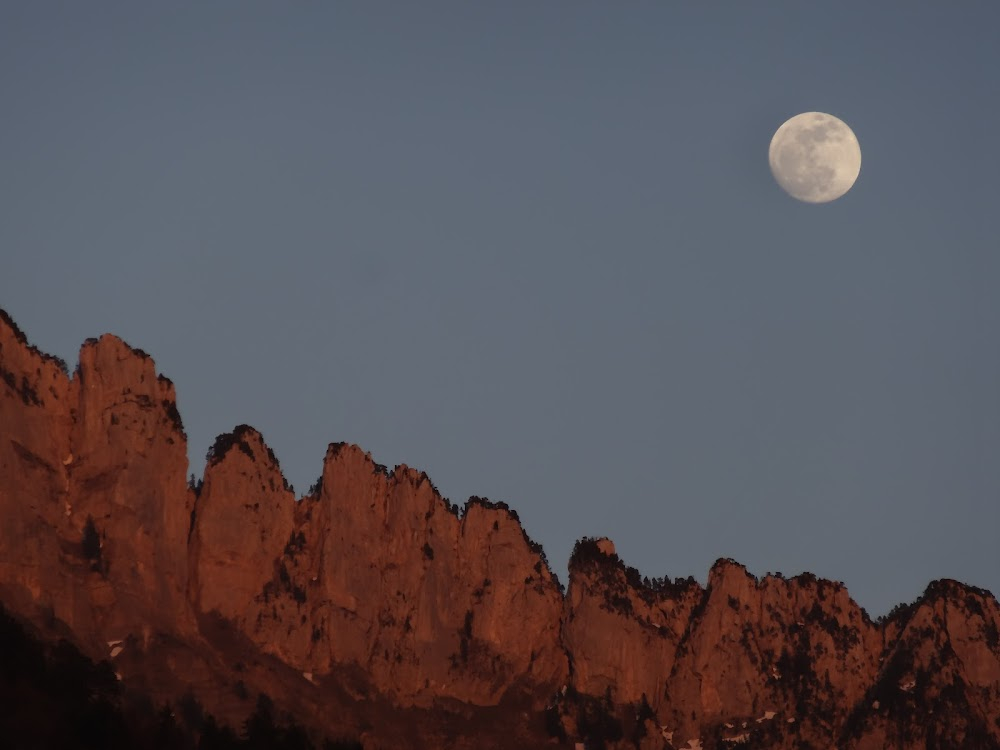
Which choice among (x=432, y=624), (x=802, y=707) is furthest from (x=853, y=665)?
(x=432, y=624)

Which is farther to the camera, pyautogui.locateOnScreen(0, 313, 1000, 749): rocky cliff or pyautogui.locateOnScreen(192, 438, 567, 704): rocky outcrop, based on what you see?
pyautogui.locateOnScreen(192, 438, 567, 704): rocky outcrop

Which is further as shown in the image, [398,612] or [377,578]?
[377,578]

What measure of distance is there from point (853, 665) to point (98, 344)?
59969 mm

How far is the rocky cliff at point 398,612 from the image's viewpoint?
15862cm

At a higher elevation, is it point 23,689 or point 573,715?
point 573,715

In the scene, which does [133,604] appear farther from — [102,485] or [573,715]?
[573,715]

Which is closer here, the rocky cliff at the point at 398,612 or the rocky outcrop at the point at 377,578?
the rocky cliff at the point at 398,612

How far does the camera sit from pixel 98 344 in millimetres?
168000

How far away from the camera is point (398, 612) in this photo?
172 m

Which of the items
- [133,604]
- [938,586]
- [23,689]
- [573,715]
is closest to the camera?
[23,689]

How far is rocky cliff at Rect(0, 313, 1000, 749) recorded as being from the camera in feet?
520

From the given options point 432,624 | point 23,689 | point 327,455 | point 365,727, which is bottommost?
point 23,689

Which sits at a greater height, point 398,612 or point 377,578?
point 377,578

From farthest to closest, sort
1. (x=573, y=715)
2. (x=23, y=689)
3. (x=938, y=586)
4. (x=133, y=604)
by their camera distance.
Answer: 1. (x=938, y=586)
2. (x=573, y=715)
3. (x=133, y=604)
4. (x=23, y=689)
